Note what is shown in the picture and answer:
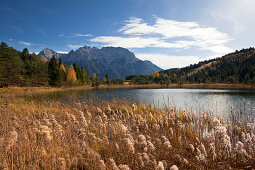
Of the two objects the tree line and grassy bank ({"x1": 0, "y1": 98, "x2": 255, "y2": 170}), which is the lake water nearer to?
grassy bank ({"x1": 0, "y1": 98, "x2": 255, "y2": 170})

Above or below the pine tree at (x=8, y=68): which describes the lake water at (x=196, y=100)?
below

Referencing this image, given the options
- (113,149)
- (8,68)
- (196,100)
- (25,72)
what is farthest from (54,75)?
(113,149)

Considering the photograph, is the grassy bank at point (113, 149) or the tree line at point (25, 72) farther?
the tree line at point (25, 72)

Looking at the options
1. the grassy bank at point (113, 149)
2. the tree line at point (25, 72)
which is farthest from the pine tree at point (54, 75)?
the grassy bank at point (113, 149)

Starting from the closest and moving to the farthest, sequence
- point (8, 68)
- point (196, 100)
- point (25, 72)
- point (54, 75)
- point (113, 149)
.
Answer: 1. point (113, 149)
2. point (196, 100)
3. point (8, 68)
4. point (25, 72)
5. point (54, 75)

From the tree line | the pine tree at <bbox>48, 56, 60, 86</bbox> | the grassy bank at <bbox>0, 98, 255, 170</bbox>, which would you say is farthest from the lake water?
the pine tree at <bbox>48, 56, 60, 86</bbox>

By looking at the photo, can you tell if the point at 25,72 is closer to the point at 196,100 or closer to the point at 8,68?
the point at 8,68

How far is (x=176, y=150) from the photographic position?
5.96 m

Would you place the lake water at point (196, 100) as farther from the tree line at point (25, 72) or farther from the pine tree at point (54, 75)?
the pine tree at point (54, 75)

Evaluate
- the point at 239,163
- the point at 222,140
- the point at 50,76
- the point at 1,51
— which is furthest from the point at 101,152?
the point at 50,76

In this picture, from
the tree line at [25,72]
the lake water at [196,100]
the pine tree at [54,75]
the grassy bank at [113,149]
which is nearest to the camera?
the grassy bank at [113,149]

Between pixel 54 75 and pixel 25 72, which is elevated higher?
pixel 25 72

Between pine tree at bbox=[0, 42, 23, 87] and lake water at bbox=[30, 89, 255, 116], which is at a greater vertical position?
pine tree at bbox=[0, 42, 23, 87]

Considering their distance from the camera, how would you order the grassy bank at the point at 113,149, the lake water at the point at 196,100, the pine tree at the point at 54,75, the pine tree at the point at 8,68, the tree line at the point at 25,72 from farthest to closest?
the pine tree at the point at 54,75 < the tree line at the point at 25,72 < the pine tree at the point at 8,68 < the lake water at the point at 196,100 < the grassy bank at the point at 113,149
